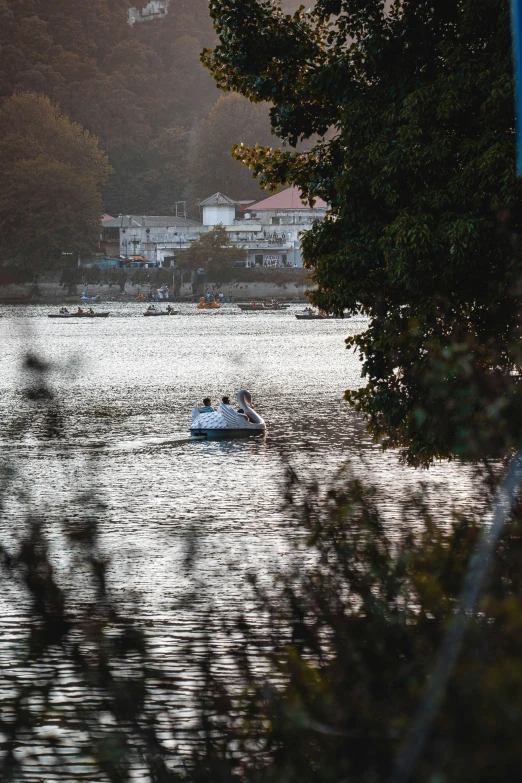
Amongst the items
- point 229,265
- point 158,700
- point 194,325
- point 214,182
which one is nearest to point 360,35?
point 158,700

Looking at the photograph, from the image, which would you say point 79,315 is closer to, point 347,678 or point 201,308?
point 201,308

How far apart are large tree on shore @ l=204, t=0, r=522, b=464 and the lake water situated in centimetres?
195

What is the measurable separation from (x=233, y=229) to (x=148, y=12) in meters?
74.9

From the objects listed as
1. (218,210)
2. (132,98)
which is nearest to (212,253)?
(218,210)

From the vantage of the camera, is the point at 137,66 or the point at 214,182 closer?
the point at 214,182

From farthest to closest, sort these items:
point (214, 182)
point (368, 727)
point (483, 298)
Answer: point (214, 182), point (483, 298), point (368, 727)

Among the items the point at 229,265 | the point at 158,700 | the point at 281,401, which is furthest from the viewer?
the point at 229,265

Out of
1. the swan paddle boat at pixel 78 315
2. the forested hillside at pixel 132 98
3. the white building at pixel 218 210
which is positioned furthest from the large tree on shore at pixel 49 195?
the swan paddle boat at pixel 78 315

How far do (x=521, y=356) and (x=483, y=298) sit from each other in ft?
23.8

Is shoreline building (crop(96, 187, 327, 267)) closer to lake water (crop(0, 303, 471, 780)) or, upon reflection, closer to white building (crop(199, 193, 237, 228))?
white building (crop(199, 193, 237, 228))

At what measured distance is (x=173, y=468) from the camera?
60.3 ft

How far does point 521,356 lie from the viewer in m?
4.73

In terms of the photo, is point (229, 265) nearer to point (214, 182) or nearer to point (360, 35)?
point (214, 182)

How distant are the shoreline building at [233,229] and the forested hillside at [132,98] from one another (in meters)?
6.62
